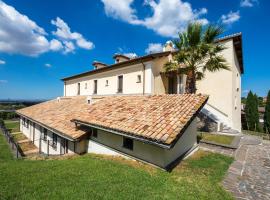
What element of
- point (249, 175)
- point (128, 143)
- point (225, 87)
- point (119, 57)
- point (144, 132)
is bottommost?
point (249, 175)

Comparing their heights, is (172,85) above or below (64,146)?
above

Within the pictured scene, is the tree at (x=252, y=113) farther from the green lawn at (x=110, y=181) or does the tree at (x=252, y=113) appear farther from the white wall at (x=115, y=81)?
the green lawn at (x=110, y=181)

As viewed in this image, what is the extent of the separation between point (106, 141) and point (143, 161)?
2.59 meters

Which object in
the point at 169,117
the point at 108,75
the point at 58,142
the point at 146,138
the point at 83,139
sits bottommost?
the point at 58,142

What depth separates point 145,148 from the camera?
694 cm

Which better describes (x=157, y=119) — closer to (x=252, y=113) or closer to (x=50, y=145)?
(x=50, y=145)

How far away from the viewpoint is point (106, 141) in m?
8.73

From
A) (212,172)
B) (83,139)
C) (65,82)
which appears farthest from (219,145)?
(65,82)

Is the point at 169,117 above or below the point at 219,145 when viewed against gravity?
above

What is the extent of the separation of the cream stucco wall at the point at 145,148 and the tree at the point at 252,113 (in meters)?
21.8

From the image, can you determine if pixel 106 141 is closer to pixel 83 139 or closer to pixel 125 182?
pixel 83 139

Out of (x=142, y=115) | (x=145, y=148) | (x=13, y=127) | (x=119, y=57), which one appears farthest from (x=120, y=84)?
(x=13, y=127)

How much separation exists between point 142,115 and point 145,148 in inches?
73.9

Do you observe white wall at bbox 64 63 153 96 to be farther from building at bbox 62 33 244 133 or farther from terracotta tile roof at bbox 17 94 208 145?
terracotta tile roof at bbox 17 94 208 145
